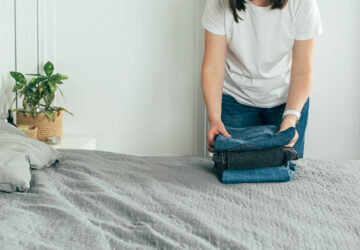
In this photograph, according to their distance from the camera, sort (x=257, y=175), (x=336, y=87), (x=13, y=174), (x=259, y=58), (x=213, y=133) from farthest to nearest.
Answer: (x=336, y=87), (x=259, y=58), (x=213, y=133), (x=257, y=175), (x=13, y=174)

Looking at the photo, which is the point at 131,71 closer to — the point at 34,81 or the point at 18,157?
the point at 34,81

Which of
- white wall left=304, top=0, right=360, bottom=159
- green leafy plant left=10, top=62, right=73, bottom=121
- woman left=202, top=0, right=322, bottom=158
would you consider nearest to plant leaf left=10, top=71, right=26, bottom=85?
green leafy plant left=10, top=62, right=73, bottom=121

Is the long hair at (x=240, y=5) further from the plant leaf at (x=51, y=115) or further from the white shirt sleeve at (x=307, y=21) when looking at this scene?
the plant leaf at (x=51, y=115)

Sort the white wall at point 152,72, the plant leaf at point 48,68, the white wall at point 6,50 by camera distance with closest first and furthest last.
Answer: the white wall at point 6,50 < the plant leaf at point 48,68 < the white wall at point 152,72

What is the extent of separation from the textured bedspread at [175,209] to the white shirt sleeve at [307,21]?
21.6 inches

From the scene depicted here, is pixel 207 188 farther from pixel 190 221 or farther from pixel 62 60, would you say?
pixel 62 60

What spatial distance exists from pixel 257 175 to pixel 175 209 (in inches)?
14.2

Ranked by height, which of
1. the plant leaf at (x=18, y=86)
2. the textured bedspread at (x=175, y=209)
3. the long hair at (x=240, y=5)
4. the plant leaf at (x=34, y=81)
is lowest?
the textured bedspread at (x=175, y=209)

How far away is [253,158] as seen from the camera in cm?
156

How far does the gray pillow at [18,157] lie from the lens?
4.59 feet

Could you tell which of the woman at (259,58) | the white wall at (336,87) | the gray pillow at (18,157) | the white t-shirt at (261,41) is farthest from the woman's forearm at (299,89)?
the gray pillow at (18,157)

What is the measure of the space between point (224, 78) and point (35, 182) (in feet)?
3.47

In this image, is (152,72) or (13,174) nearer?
(13,174)

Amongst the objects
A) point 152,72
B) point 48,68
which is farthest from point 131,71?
point 48,68
